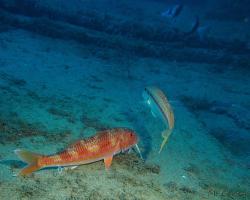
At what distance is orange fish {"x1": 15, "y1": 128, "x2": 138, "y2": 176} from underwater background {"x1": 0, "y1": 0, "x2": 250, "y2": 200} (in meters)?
0.30

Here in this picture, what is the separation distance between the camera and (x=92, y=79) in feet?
27.7

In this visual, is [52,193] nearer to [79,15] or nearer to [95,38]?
[95,38]

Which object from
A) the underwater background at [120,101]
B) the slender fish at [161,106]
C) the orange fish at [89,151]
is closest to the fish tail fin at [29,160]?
the orange fish at [89,151]

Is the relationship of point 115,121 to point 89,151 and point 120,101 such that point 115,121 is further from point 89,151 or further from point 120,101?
point 89,151

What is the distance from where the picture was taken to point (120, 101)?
7.28m

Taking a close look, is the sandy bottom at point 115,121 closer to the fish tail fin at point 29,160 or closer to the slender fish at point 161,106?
the fish tail fin at point 29,160

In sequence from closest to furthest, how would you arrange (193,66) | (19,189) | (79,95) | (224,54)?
(19,189)
(79,95)
(193,66)
(224,54)

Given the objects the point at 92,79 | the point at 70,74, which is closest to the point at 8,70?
the point at 70,74

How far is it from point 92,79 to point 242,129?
13.2ft

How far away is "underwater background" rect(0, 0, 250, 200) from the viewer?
4082 mm

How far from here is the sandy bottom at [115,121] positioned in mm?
3920

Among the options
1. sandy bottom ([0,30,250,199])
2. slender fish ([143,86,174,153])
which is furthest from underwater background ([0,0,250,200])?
slender fish ([143,86,174,153])

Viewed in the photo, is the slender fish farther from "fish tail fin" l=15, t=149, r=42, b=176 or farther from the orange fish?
"fish tail fin" l=15, t=149, r=42, b=176

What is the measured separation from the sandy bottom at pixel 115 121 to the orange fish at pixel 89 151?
30 cm
